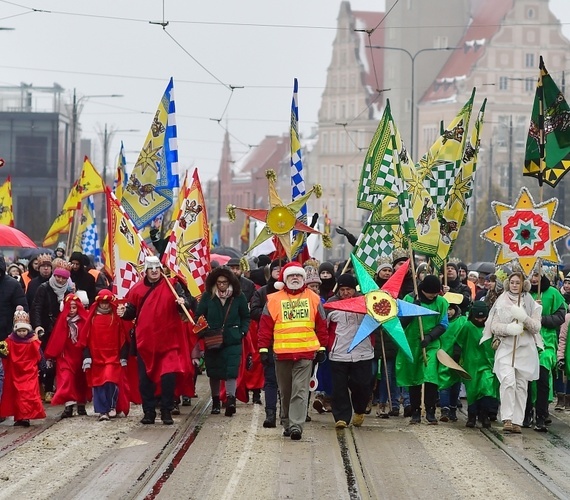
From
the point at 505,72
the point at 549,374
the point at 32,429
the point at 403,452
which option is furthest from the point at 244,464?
the point at 505,72

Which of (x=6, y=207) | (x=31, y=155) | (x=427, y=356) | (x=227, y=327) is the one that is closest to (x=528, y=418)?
(x=427, y=356)

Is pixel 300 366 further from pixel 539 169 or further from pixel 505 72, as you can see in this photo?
pixel 505 72

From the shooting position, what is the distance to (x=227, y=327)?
661 inches

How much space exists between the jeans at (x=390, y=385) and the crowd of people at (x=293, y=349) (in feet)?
0.07

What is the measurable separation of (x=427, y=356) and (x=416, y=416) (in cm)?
65

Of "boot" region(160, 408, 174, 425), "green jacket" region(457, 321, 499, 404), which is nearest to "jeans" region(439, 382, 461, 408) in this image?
"green jacket" region(457, 321, 499, 404)

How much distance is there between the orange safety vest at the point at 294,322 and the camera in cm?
1501

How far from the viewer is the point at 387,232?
20.0 metres

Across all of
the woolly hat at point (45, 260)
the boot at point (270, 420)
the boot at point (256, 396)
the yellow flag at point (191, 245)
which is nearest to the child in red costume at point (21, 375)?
the yellow flag at point (191, 245)

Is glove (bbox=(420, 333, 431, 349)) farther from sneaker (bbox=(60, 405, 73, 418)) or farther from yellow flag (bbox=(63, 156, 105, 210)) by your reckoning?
yellow flag (bbox=(63, 156, 105, 210))

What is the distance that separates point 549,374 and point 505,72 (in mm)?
106560

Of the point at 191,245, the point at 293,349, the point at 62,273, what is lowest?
the point at 293,349

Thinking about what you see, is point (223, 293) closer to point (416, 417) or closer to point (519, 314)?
point (416, 417)

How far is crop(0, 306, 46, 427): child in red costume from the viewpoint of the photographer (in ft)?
51.8
